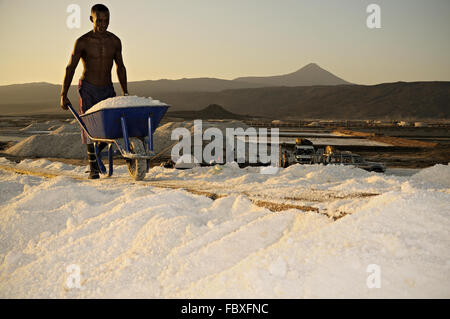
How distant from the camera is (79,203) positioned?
13.6 ft

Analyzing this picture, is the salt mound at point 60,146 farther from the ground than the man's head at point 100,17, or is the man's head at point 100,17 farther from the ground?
the man's head at point 100,17

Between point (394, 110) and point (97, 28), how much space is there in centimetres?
7990

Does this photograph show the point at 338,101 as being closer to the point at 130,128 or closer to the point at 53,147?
the point at 53,147

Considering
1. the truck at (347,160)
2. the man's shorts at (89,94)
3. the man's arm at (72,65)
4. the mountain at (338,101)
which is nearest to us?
the man's arm at (72,65)

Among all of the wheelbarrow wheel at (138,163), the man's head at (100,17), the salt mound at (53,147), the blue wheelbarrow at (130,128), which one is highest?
the man's head at (100,17)

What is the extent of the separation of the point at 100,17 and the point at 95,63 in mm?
595

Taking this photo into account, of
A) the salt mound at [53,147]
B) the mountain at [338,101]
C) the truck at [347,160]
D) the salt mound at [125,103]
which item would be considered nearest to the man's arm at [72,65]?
the salt mound at [125,103]

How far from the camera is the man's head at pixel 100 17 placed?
5504mm

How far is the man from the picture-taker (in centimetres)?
559

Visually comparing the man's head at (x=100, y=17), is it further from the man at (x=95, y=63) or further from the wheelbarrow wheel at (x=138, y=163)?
the wheelbarrow wheel at (x=138, y=163)

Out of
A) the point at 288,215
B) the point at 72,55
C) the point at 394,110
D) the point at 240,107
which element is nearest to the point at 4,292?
the point at 288,215

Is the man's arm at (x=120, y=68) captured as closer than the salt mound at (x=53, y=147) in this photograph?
Yes
